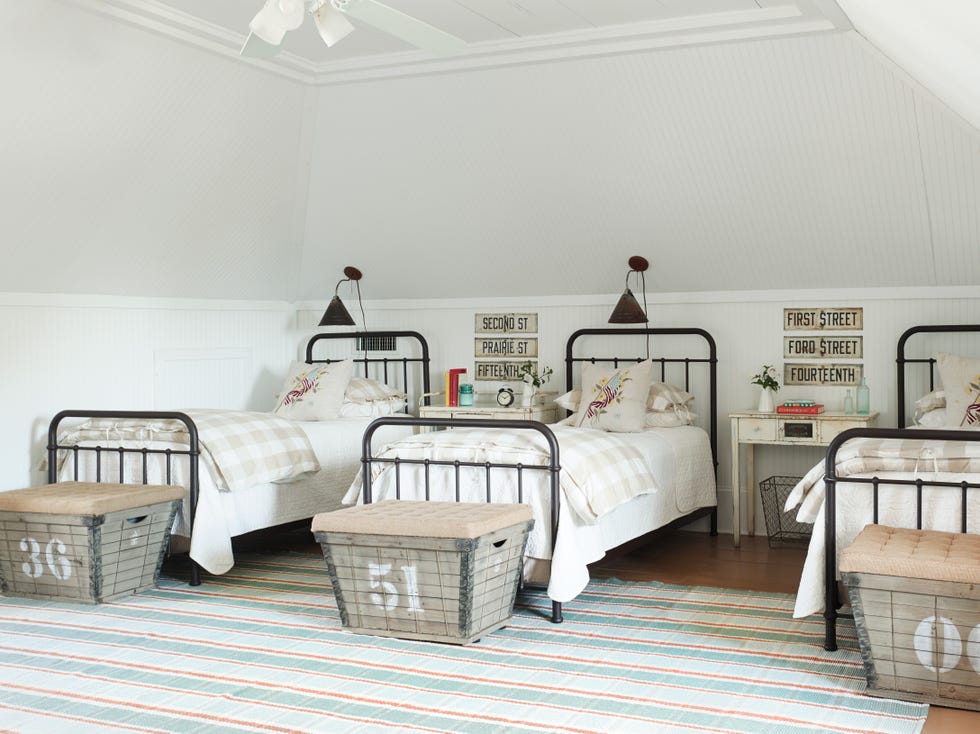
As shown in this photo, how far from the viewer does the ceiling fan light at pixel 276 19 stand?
358 cm

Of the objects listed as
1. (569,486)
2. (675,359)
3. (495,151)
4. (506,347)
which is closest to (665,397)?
(675,359)

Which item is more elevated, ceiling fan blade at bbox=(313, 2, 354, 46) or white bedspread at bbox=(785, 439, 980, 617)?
ceiling fan blade at bbox=(313, 2, 354, 46)

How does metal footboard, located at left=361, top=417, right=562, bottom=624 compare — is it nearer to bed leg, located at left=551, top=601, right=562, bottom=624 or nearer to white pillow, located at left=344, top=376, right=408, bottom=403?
bed leg, located at left=551, top=601, right=562, bottom=624

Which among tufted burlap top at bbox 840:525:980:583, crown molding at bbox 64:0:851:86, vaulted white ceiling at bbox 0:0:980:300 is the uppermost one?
crown molding at bbox 64:0:851:86

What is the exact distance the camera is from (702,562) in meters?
5.30

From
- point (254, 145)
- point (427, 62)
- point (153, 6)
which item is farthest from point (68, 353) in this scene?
point (427, 62)

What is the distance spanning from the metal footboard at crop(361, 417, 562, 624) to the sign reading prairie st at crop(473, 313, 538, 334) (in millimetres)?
2186

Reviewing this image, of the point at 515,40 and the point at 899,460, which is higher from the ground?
the point at 515,40

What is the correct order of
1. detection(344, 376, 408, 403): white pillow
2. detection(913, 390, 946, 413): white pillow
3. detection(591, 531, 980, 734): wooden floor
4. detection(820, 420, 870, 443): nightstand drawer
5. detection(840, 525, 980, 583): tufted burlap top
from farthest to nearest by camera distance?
1. detection(344, 376, 408, 403): white pillow
2. detection(820, 420, 870, 443): nightstand drawer
3. detection(913, 390, 946, 413): white pillow
4. detection(591, 531, 980, 734): wooden floor
5. detection(840, 525, 980, 583): tufted burlap top

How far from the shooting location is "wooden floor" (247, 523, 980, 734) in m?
4.88

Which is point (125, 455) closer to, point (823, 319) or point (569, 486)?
point (569, 486)

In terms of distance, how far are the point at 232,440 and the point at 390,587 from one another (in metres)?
1.42

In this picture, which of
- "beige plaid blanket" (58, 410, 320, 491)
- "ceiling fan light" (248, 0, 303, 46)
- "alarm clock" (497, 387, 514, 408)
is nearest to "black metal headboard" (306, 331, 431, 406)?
"alarm clock" (497, 387, 514, 408)

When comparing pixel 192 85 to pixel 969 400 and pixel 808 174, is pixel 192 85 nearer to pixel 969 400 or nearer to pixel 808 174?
pixel 808 174
